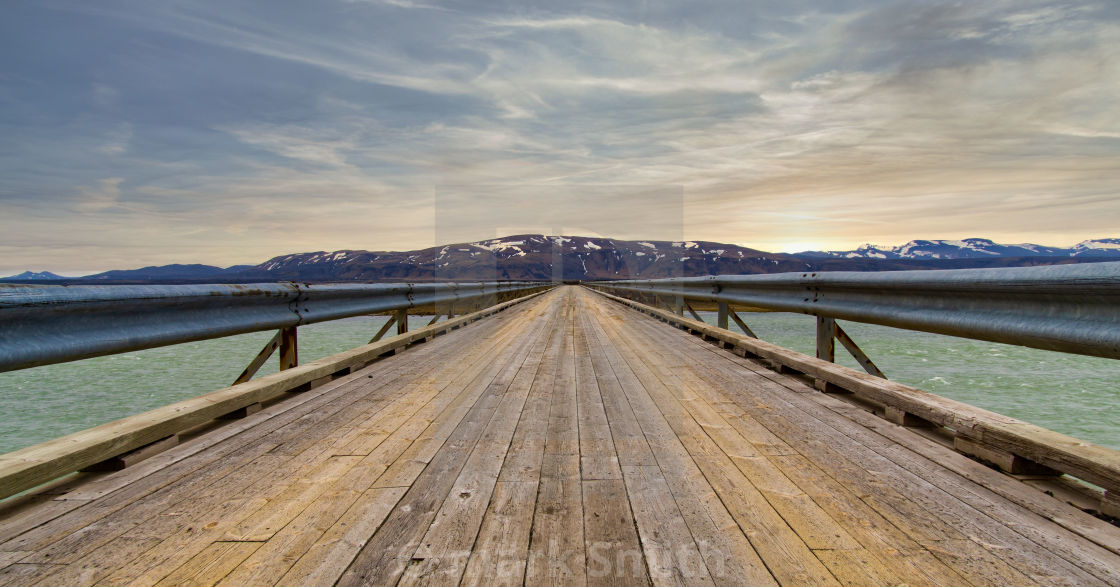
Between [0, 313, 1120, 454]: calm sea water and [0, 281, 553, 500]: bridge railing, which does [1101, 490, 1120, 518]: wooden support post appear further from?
[0, 313, 1120, 454]: calm sea water

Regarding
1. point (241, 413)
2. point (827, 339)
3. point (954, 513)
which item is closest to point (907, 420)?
point (954, 513)

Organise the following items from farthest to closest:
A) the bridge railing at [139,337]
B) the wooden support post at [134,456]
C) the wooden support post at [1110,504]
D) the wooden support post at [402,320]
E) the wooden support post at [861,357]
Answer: the wooden support post at [402,320] → the wooden support post at [861,357] → the wooden support post at [134,456] → the bridge railing at [139,337] → the wooden support post at [1110,504]

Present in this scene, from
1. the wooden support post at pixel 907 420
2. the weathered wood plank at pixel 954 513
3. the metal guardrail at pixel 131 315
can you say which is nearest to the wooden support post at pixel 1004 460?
the weathered wood plank at pixel 954 513

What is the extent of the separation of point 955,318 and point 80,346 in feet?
15.0

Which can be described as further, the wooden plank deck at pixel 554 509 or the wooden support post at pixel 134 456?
the wooden support post at pixel 134 456

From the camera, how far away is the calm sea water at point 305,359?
18.0 ft

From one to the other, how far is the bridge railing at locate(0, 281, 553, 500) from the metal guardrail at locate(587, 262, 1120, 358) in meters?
4.25

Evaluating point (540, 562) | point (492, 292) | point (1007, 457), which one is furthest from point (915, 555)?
point (492, 292)

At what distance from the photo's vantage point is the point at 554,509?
201 cm

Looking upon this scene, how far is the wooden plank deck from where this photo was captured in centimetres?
160

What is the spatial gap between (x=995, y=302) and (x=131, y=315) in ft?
15.0

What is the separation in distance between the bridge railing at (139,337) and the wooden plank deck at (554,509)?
4.9 inches

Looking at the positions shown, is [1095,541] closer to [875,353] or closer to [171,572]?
[171,572]

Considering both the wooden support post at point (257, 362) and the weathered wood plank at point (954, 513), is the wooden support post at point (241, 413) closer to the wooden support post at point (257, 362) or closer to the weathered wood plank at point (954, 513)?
the wooden support post at point (257, 362)
